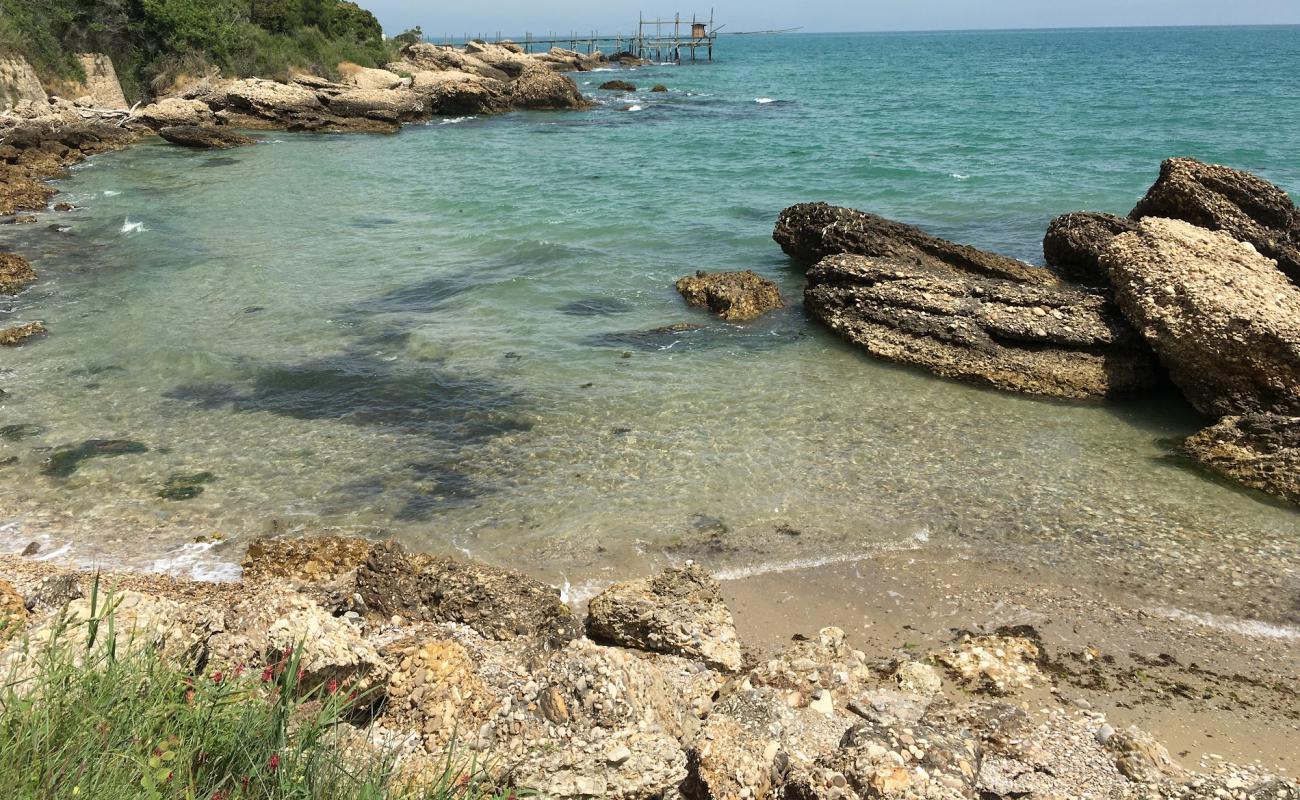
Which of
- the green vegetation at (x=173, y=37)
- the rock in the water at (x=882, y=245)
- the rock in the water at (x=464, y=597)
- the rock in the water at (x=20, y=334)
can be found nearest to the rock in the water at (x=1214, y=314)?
the rock in the water at (x=882, y=245)

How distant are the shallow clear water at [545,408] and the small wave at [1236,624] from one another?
0.57 feet

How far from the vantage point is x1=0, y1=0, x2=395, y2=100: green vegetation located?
35.4 meters

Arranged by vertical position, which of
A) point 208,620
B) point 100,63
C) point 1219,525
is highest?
point 100,63

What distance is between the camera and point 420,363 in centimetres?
1230

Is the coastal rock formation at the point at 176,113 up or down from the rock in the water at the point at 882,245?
up

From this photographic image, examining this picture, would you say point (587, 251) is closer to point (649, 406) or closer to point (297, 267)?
point (297, 267)

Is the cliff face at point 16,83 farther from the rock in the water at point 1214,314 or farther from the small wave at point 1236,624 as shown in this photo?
the small wave at point 1236,624

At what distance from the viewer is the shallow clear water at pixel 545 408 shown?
8.18m

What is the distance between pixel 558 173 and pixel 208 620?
24977 mm

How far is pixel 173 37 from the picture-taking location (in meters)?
41.7

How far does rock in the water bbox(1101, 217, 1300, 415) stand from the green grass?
987 cm

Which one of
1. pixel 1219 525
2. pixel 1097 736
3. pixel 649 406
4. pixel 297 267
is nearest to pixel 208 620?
pixel 1097 736

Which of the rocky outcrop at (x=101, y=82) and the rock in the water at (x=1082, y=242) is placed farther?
the rocky outcrop at (x=101, y=82)

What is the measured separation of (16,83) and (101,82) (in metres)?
6.81
